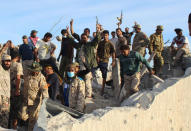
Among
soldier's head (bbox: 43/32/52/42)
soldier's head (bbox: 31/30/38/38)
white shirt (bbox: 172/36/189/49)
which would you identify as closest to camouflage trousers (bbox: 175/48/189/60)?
white shirt (bbox: 172/36/189/49)

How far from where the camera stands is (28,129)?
6.94 metres

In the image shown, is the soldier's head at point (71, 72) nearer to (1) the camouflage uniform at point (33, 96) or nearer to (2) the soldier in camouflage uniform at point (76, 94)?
(2) the soldier in camouflage uniform at point (76, 94)

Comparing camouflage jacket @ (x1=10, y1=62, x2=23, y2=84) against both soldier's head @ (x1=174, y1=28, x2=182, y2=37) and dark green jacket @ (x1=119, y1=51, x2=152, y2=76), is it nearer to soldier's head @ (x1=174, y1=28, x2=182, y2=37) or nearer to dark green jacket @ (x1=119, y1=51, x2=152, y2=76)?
dark green jacket @ (x1=119, y1=51, x2=152, y2=76)

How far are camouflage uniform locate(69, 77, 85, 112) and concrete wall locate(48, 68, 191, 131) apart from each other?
64.6 inches

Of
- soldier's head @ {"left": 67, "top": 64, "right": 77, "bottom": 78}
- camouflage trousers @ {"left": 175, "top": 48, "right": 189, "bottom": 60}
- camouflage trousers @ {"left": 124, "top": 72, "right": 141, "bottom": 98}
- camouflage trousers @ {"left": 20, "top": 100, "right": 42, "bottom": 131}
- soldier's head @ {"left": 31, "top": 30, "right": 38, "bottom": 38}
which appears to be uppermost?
soldier's head @ {"left": 31, "top": 30, "right": 38, "bottom": 38}

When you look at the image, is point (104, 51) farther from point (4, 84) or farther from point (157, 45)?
point (4, 84)

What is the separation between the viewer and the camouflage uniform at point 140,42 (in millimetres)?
10672

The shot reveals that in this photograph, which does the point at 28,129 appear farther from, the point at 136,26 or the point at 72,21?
the point at 136,26

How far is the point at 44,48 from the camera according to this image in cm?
980

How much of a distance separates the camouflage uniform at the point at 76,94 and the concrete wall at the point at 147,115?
1640mm

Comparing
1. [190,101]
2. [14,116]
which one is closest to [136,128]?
[190,101]

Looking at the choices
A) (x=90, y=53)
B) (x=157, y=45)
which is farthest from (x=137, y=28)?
(x=90, y=53)

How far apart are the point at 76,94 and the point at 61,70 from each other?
11.6 feet

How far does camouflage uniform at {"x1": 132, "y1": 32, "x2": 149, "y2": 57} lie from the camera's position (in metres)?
10.7
